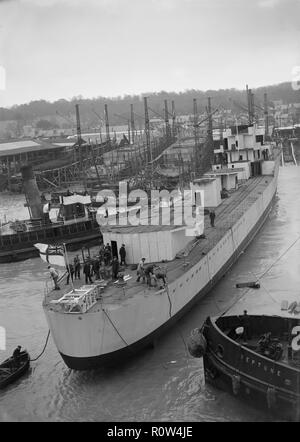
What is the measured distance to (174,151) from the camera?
6034 centimetres

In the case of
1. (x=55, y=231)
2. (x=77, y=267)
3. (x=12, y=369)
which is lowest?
(x=12, y=369)

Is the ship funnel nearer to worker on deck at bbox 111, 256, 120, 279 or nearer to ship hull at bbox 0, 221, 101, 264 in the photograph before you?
ship hull at bbox 0, 221, 101, 264

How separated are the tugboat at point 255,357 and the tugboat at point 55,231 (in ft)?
50.0

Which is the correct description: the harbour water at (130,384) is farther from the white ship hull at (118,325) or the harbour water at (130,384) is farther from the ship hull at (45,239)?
the ship hull at (45,239)

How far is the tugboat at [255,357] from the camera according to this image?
33.1 feet

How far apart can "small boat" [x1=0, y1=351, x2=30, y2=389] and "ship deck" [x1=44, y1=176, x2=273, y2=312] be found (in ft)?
4.81

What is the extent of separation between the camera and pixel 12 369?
12.9 m

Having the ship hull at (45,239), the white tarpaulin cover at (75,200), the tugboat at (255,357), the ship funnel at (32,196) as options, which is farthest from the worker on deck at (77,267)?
the ship funnel at (32,196)

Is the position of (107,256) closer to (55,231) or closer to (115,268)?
(115,268)

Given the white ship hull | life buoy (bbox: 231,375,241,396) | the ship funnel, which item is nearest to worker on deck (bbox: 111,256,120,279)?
the white ship hull

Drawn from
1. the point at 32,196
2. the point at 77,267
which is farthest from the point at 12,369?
the point at 32,196

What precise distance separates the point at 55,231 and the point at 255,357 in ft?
59.3
